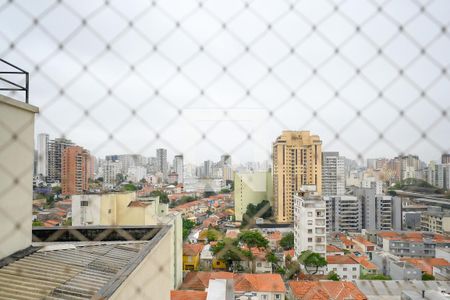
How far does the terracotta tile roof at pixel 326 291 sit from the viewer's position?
5.84 meters

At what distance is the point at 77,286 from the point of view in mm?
1226

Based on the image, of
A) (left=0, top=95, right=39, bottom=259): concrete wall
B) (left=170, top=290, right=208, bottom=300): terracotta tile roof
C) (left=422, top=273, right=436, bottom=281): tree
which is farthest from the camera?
(left=422, top=273, right=436, bottom=281): tree

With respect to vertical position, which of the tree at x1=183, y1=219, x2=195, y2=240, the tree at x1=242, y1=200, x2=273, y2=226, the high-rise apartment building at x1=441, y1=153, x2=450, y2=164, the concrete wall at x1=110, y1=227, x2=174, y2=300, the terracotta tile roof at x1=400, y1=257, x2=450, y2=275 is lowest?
the terracotta tile roof at x1=400, y1=257, x2=450, y2=275

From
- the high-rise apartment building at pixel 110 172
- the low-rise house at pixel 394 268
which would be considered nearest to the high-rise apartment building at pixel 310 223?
the low-rise house at pixel 394 268

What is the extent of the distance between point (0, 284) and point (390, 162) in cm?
136

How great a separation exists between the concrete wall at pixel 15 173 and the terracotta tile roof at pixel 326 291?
16.9 feet

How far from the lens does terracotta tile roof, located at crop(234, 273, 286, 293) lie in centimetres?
639

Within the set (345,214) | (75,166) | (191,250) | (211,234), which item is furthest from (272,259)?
(75,166)

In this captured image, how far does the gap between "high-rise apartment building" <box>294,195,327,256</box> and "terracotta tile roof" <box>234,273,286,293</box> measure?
2.35 m

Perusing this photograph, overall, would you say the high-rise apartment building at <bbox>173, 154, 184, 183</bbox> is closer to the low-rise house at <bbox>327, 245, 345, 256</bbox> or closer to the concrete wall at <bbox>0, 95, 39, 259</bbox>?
the concrete wall at <bbox>0, 95, 39, 259</bbox>

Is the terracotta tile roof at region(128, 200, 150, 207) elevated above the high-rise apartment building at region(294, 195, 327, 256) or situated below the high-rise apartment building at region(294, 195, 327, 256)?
above

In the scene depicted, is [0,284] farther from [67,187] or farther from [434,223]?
[434,223]

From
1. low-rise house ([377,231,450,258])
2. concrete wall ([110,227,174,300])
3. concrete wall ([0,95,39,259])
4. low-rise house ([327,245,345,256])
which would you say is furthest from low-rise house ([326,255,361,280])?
concrete wall ([0,95,39,259])

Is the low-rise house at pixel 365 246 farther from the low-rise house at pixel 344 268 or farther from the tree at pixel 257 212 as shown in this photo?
the tree at pixel 257 212
